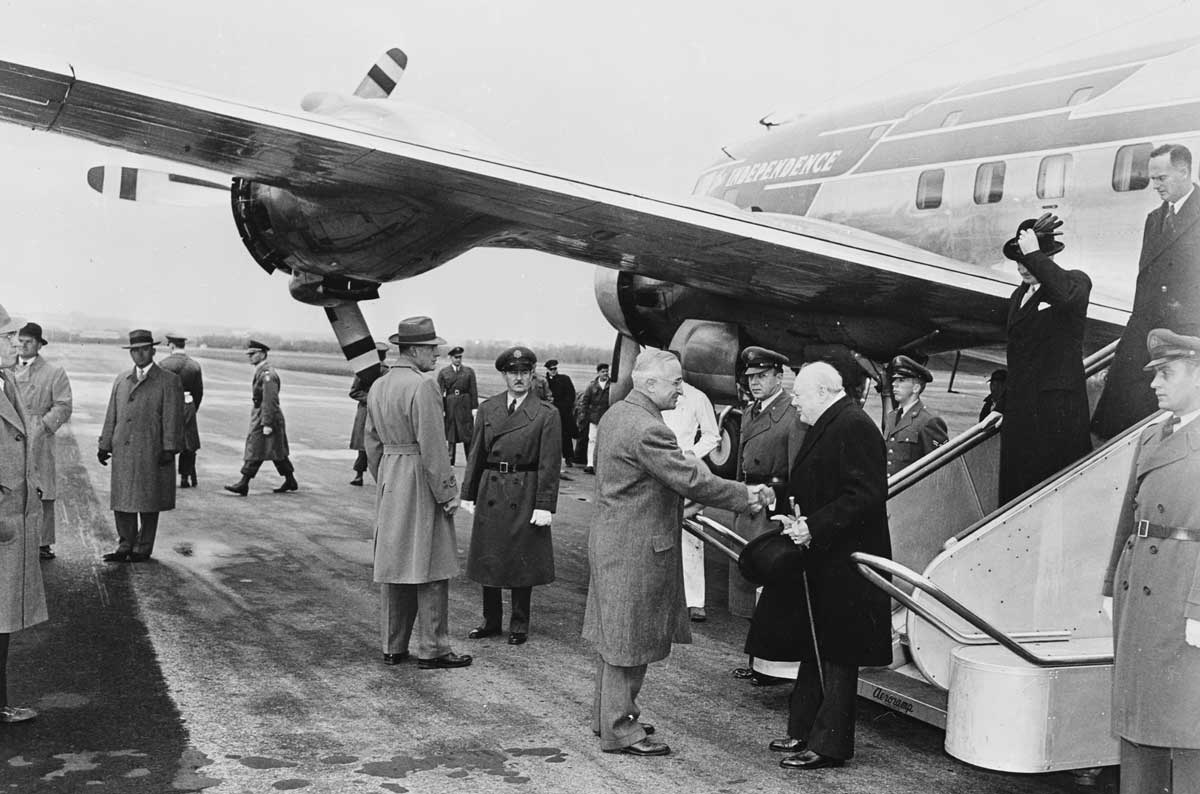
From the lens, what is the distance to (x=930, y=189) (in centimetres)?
936

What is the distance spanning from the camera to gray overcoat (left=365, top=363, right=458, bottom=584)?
6199mm

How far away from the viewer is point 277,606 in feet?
24.6

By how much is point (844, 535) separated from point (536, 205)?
3.38 m

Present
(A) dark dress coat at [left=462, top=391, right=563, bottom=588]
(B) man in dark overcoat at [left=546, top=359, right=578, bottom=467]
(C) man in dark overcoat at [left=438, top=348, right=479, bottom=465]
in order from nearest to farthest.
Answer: (A) dark dress coat at [left=462, top=391, right=563, bottom=588] → (C) man in dark overcoat at [left=438, top=348, right=479, bottom=465] → (B) man in dark overcoat at [left=546, top=359, right=578, bottom=467]

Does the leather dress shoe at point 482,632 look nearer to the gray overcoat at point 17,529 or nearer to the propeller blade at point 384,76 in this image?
the gray overcoat at point 17,529

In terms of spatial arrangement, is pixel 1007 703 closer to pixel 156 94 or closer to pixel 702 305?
pixel 156 94

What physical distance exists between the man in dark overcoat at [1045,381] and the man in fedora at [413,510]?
10.2 feet

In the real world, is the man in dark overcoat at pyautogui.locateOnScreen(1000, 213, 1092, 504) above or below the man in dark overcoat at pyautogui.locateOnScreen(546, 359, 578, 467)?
above

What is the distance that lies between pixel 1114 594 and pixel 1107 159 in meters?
5.20

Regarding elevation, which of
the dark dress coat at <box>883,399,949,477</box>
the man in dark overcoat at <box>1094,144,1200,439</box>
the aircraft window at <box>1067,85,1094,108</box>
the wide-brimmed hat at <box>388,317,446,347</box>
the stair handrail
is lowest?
the stair handrail

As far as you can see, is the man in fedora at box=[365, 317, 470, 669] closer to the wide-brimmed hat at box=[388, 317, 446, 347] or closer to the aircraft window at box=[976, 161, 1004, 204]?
the wide-brimmed hat at box=[388, 317, 446, 347]

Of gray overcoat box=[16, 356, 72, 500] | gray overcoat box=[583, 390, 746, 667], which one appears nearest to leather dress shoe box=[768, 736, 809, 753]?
gray overcoat box=[583, 390, 746, 667]

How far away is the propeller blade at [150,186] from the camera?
926 centimetres

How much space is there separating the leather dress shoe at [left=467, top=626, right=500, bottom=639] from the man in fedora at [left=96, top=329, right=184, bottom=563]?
3.53 metres
